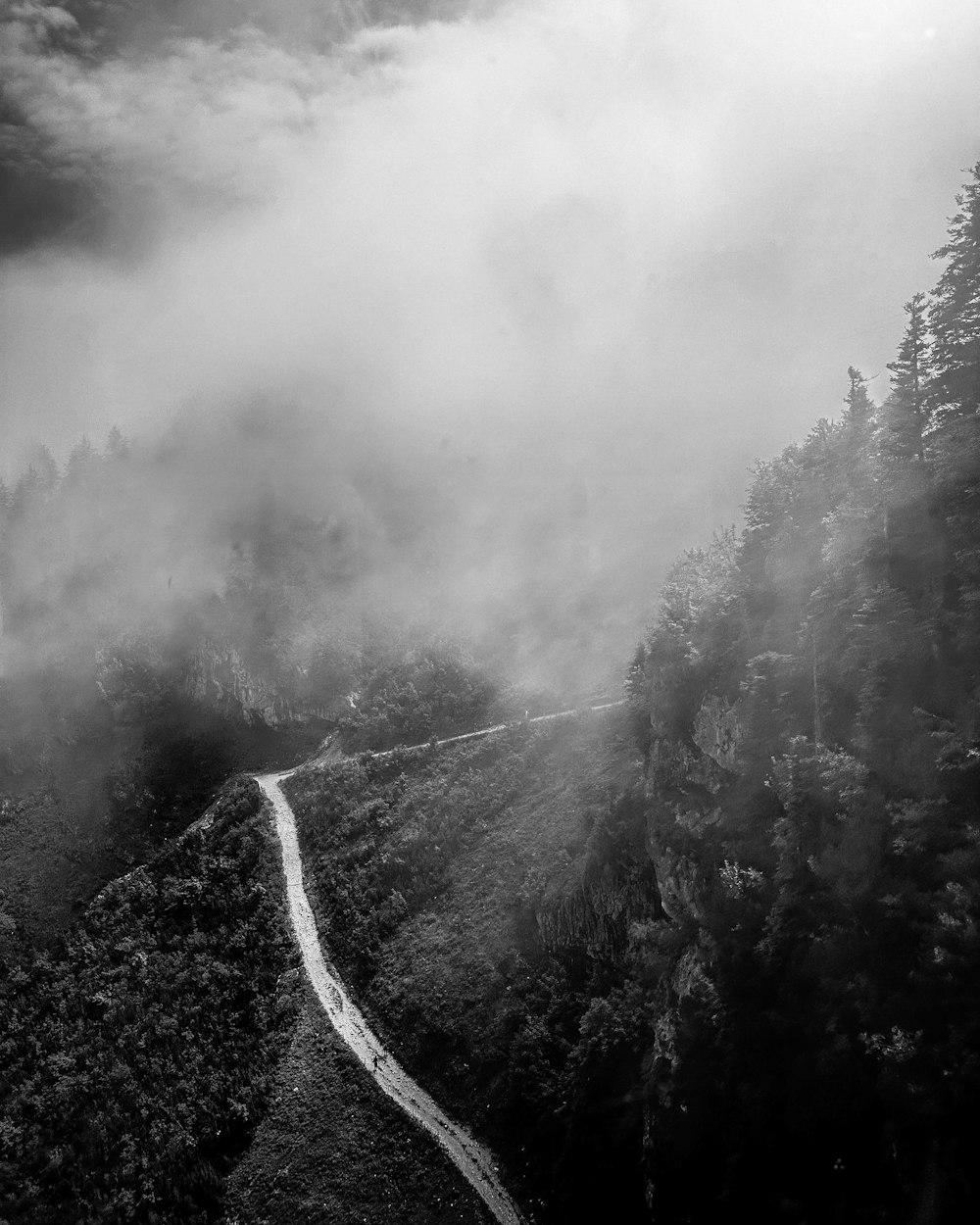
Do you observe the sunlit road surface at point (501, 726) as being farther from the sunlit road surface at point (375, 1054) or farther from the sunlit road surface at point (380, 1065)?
the sunlit road surface at point (380, 1065)

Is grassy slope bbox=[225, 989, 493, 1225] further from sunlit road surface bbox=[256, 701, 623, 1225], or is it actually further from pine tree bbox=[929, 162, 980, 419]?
pine tree bbox=[929, 162, 980, 419]

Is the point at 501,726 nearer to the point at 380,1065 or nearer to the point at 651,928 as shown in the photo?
the point at 651,928

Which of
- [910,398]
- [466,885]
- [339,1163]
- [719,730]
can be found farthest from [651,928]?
[910,398]

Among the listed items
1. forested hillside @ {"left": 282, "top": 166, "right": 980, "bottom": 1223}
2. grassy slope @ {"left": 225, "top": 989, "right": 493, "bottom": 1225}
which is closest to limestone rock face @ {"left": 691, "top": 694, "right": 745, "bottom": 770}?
A: forested hillside @ {"left": 282, "top": 166, "right": 980, "bottom": 1223}

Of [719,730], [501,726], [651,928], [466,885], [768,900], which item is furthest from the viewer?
[501,726]

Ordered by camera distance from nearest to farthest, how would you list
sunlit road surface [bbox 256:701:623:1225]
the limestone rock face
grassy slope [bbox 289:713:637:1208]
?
sunlit road surface [bbox 256:701:623:1225]
the limestone rock face
grassy slope [bbox 289:713:637:1208]

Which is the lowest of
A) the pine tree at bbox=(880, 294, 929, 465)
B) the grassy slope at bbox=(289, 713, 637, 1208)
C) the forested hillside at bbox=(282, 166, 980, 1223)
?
the grassy slope at bbox=(289, 713, 637, 1208)
